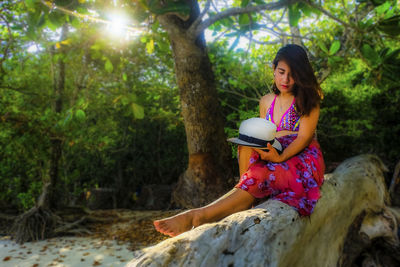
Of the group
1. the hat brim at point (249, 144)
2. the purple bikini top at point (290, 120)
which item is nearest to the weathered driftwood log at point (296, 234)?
the hat brim at point (249, 144)

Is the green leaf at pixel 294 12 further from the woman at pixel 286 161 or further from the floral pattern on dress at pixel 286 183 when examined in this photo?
the floral pattern on dress at pixel 286 183

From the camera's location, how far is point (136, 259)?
50.3 inches

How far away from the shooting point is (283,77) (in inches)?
91.4

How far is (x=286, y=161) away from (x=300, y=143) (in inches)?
6.8

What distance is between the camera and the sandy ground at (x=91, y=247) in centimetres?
438

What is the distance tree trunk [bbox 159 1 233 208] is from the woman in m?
0.92

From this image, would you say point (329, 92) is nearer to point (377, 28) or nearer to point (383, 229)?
point (377, 28)

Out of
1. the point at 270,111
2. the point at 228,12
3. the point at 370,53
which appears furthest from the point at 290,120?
the point at 370,53

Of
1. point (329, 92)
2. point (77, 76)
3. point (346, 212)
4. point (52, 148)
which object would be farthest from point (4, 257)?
point (329, 92)

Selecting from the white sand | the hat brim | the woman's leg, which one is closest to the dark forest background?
the white sand

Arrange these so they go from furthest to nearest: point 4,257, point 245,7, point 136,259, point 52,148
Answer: point 52,148 < point 4,257 < point 245,7 < point 136,259

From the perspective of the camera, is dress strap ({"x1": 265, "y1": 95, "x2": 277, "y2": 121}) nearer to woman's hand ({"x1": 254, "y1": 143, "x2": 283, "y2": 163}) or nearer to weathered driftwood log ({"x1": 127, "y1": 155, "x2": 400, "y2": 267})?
woman's hand ({"x1": 254, "y1": 143, "x2": 283, "y2": 163})

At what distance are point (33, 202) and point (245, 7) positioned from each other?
226 inches

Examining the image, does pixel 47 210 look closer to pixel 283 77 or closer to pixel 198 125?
pixel 198 125
